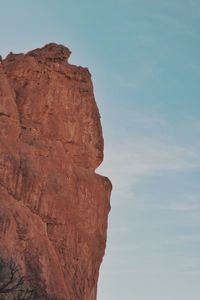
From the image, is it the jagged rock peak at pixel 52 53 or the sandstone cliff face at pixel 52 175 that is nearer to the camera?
the sandstone cliff face at pixel 52 175

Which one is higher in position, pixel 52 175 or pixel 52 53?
pixel 52 53

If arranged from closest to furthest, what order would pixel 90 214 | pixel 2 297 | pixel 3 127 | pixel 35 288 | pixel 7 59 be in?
pixel 2 297 → pixel 35 288 → pixel 3 127 → pixel 90 214 → pixel 7 59

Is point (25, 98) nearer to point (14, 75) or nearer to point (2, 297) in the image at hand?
point (14, 75)

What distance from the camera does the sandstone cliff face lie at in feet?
182

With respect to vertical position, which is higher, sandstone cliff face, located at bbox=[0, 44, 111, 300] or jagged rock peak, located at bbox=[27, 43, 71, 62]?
jagged rock peak, located at bbox=[27, 43, 71, 62]

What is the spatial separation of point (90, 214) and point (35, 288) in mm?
13008

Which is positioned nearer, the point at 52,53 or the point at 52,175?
the point at 52,175

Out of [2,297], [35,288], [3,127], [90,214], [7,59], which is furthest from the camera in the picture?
[7,59]

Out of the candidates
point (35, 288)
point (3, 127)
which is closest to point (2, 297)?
point (35, 288)

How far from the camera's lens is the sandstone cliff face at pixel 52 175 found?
5538 cm

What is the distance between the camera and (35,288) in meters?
52.8

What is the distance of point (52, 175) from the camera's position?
6178 centimetres

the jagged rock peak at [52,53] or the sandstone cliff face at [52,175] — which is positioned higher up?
the jagged rock peak at [52,53]

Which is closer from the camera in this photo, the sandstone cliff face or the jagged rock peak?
the sandstone cliff face
